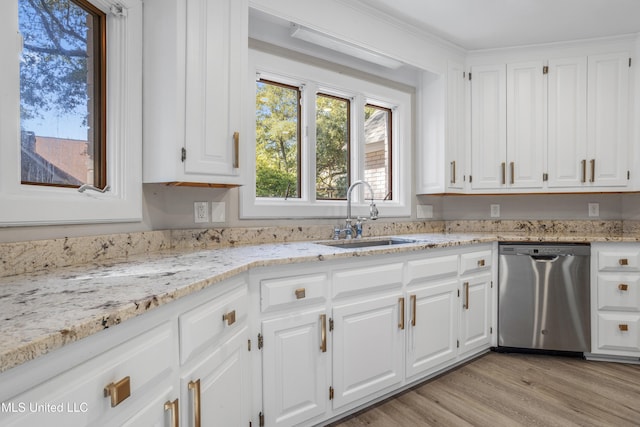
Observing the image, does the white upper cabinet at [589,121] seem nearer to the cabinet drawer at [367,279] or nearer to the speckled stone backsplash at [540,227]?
the speckled stone backsplash at [540,227]

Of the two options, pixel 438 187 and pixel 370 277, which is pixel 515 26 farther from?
pixel 370 277

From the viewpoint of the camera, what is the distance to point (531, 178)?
2967 millimetres

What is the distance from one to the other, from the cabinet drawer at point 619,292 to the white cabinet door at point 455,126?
119 cm

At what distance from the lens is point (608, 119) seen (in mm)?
2809

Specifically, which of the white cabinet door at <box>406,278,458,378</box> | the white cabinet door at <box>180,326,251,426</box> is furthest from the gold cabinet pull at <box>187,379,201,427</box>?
the white cabinet door at <box>406,278,458,378</box>

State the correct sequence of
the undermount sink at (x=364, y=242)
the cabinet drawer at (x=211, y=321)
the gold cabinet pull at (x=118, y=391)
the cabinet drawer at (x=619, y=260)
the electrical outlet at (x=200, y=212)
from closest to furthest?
the gold cabinet pull at (x=118, y=391)
the cabinet drawer at (x=211, y=321)
the electrical outlet at (x=200, y=212)
the undermount sink at (x=364, y=242)
the cabinet drawer at (x=619, y=260)

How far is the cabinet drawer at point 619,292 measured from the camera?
8.11 ft

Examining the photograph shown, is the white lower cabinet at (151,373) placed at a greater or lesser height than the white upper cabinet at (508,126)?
lesser

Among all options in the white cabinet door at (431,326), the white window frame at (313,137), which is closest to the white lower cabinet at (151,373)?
the white window frame at (313,137)

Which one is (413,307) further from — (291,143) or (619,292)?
(619,292)

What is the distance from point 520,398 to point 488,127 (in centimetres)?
205

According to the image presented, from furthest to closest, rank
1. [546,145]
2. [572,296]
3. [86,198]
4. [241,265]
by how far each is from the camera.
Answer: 1. [546,145]
2. [572,296]
3. [86,198]
4. [241,265]

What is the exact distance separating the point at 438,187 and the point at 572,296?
1.21 m

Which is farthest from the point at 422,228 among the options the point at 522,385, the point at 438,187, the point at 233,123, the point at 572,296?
the point at 233,123
